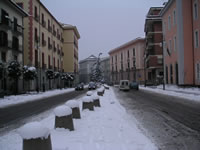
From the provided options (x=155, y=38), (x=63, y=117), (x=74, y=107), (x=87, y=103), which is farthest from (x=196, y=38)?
(x=63, y=117)

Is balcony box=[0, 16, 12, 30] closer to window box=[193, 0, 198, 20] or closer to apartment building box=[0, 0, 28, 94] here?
apartment building box=[0, 0, 28, 94]

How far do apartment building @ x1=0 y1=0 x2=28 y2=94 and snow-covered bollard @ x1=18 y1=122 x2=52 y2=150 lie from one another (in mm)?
21337

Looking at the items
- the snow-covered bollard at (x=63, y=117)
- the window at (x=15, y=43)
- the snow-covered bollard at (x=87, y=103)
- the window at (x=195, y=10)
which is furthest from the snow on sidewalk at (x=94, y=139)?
the window at (x=195, y=10)

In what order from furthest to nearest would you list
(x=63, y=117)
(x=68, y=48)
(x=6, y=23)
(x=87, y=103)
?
(x=68, y=48) < (x=6, y=23) < (x=87, y=103) < (x=63, y=117)

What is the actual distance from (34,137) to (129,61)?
3095 inches

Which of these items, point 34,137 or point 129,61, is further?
point 129,61

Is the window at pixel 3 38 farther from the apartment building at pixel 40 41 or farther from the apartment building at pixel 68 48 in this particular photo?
the apartment building at pixel 68 48

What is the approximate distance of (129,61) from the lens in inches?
3189

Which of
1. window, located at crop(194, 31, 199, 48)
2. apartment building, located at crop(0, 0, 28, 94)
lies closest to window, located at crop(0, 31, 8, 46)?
apartment building, located at crop(0, 0, 28, 94)

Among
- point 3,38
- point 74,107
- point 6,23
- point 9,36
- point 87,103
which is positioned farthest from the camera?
point 9,36

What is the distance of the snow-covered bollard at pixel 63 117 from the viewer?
5.78m

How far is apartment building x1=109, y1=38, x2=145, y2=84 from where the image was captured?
240ft

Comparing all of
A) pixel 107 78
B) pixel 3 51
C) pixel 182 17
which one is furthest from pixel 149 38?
pixel 107 78

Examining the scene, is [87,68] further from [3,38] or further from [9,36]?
[3,38]
